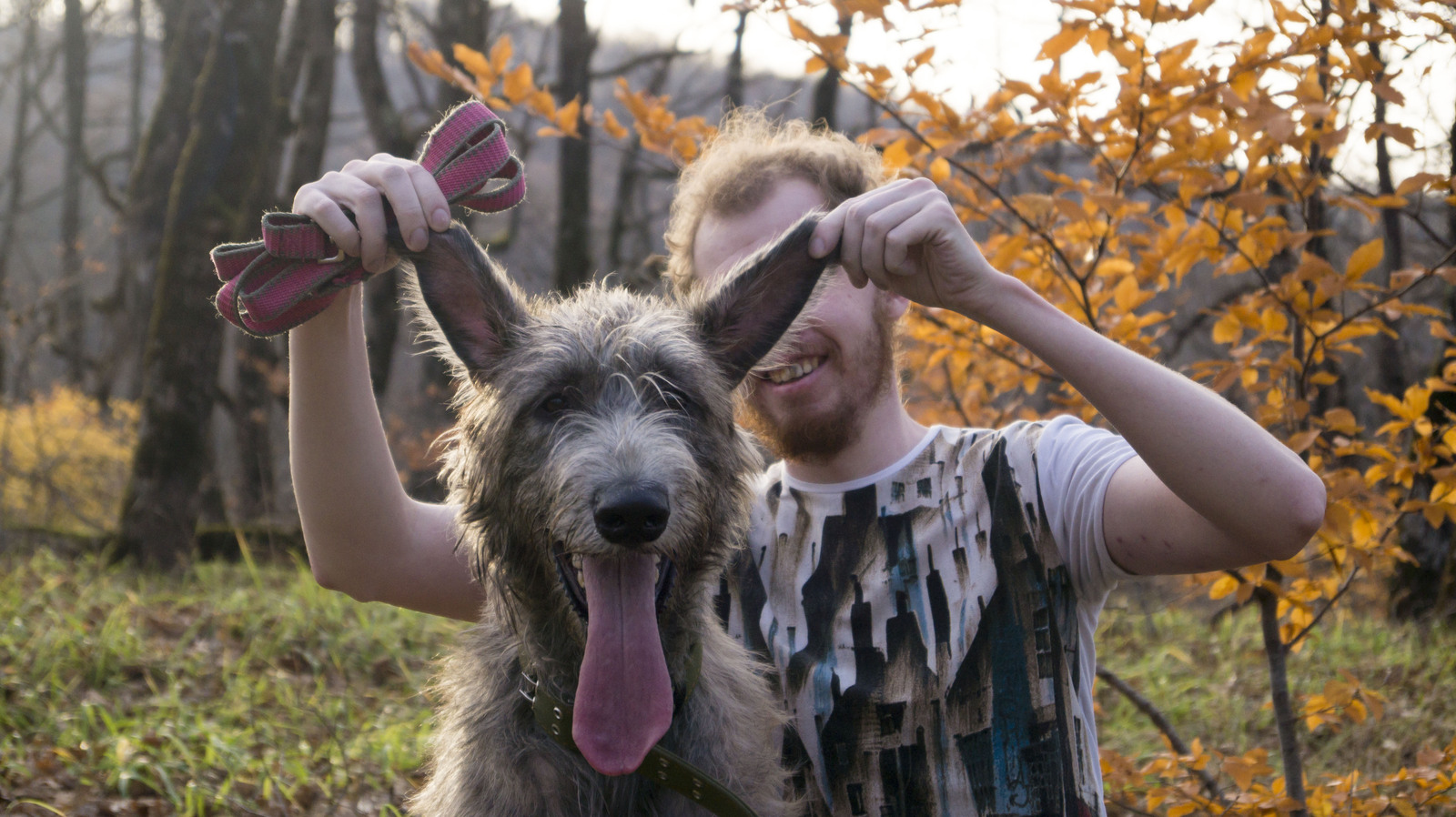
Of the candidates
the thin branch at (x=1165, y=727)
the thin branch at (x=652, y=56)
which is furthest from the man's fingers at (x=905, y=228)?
the thin branch at (x=652, y=56)

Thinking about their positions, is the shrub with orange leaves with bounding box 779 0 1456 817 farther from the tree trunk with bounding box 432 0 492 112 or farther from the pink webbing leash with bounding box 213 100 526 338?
the tree trunk with bounding box 432 0 492 112

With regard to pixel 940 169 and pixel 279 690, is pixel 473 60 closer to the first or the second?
pixel 940 169

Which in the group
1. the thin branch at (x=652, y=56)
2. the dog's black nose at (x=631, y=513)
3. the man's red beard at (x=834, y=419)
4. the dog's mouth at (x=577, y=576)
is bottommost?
the dog's mouth at (x=577, y=576)

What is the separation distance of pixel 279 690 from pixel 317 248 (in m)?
4.71

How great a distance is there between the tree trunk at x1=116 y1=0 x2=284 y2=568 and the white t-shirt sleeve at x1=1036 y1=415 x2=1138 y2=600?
9.72 m

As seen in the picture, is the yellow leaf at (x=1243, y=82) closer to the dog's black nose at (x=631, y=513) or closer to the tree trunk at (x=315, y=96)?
the dog's black nose at (x=631, y=513)

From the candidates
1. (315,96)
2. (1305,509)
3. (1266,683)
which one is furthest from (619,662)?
(315,96)

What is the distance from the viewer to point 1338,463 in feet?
14.3

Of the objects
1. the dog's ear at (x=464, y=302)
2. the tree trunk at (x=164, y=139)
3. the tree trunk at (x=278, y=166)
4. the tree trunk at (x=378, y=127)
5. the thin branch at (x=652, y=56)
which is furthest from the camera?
the thin branch at (x=652, y=56)

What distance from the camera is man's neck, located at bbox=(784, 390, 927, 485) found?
3115 millimetres

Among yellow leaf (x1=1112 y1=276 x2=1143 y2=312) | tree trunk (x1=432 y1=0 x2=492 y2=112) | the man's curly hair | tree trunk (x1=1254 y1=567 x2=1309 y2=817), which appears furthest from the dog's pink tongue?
tree trunk (x1=432 y1=0 x2=492 y2=112)

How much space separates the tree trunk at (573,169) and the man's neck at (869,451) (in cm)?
1158

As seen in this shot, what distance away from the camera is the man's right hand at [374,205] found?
2.20m

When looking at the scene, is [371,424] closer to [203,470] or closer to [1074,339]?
[1074,339]
